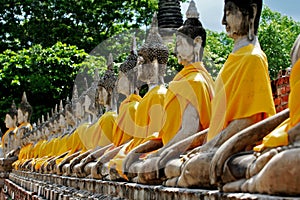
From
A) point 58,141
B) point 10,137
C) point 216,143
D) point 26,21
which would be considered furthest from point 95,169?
point 26,21

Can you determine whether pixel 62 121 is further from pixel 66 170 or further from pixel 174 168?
pixel 174 168

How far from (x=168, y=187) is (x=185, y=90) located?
105 cm

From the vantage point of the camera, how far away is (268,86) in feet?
15.2

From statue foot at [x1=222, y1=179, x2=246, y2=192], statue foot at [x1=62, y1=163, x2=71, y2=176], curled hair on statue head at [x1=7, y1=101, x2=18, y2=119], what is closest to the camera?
statue foot at [x1=222, y1=179, x2=246, y2=192]

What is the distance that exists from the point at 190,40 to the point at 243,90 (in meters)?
1.59

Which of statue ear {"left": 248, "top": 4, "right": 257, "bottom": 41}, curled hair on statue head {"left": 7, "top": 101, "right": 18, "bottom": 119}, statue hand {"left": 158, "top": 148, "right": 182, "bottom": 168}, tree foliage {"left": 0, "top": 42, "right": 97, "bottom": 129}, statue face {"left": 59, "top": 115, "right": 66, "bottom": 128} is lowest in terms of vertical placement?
statue hand {"left": 158, "top": 148, "right": 182, "bottom": 168}

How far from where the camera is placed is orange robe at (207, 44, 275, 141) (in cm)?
458

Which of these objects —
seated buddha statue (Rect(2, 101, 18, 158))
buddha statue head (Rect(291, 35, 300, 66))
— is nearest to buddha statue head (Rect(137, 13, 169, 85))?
buddha statue head (Rect(291, 35, 300, 66))

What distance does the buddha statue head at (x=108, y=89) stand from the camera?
957 cm

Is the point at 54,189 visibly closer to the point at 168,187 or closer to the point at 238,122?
the point at 168,187

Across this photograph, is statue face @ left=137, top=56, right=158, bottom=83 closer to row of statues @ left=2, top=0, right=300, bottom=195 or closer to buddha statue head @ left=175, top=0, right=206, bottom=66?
row of statues @ left=2, top=0, right=300, bottom=195

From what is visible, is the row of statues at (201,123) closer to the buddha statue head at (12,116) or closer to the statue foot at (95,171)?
the statue foot at (95,171)

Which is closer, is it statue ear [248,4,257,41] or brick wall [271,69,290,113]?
statue ear [248,4,257,41]

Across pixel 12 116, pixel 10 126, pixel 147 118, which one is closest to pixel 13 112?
pixel 12 116
